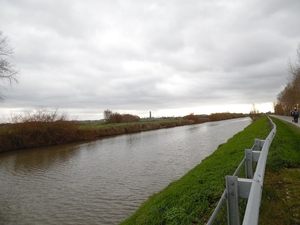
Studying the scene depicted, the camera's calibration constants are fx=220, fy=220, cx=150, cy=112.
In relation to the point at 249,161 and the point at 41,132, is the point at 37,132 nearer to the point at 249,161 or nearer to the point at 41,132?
the point at 41,132

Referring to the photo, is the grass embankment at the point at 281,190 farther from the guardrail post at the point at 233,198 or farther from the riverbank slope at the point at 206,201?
the guardrail post at the point at 233,198

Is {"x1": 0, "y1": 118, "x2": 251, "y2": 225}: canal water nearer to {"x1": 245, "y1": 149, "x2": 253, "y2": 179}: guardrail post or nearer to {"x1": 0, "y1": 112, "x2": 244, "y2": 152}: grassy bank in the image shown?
{"x1": 245, "y1": 149, "x2": 253, "y2": 179}: guardrail post

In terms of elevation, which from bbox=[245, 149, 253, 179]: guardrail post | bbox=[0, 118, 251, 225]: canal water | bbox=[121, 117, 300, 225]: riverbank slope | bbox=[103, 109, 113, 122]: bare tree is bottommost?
bbox=[0, 118, 251, 225]: canal water

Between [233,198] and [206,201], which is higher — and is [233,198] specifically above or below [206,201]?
above

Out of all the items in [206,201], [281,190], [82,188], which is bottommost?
[82,188]

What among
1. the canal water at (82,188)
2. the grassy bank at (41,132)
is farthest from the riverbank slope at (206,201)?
the grassy bank at (41,132)

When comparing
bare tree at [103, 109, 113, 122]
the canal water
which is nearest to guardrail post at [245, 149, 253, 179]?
the canal water

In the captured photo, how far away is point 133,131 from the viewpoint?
47000mm

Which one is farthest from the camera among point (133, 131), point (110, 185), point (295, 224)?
point (133, 131)

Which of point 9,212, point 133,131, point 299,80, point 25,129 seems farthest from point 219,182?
point 133,131

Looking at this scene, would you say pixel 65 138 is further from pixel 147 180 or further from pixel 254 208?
pixel 254 208

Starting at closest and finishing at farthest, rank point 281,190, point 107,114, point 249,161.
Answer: point 249,161
point 281,190
point 107,114

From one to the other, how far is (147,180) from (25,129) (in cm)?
2349

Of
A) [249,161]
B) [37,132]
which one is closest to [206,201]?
[249,161]
